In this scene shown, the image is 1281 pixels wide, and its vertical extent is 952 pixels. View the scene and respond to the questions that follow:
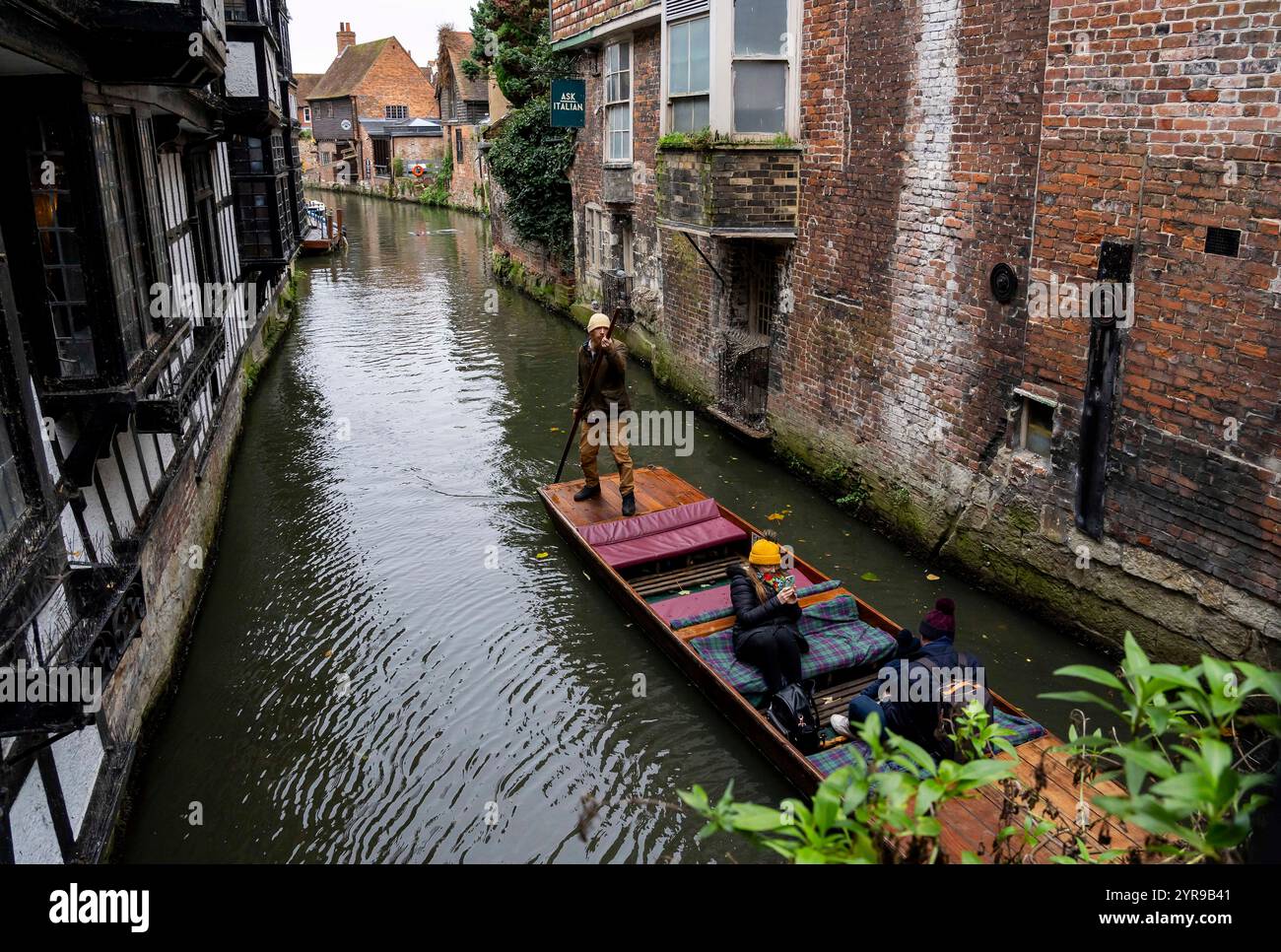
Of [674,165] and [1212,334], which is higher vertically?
[674,165]

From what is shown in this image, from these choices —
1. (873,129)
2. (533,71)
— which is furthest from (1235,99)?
(533,71)

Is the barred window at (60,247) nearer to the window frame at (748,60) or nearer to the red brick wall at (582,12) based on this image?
the window frame at (748,60)

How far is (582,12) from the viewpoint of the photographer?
60.4 ft

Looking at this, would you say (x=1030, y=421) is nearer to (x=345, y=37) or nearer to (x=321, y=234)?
(x=321, y=234)

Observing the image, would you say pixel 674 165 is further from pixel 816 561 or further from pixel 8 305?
pixel 8 305

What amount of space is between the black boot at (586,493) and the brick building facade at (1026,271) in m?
2.83

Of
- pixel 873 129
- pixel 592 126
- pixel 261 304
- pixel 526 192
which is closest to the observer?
pixel 873 129

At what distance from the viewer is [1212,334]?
709 centimetres

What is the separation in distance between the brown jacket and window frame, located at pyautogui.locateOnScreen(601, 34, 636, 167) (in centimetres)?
775

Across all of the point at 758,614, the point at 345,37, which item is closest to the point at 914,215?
the point at 758,614

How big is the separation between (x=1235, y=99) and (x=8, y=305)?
7.54 metres

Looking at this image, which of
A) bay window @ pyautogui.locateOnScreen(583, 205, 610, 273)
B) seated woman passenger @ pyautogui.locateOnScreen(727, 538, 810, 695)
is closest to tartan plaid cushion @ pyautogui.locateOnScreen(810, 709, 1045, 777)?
seated woman passenger @ pyautogui.locateOnScreen(727, 538, 810, 695)

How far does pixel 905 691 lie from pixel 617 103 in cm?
1439

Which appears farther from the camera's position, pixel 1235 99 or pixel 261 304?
pixel 261 304
